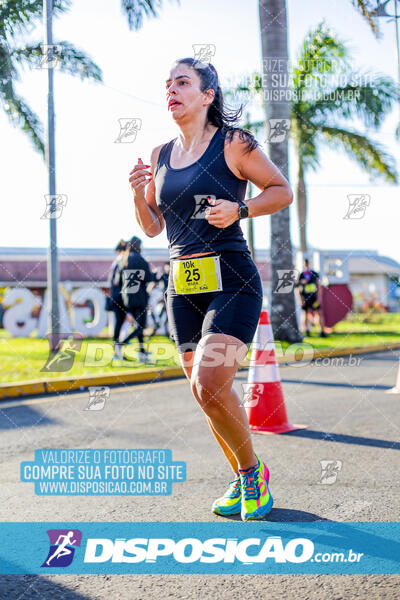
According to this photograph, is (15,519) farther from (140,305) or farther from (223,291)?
(140,305)

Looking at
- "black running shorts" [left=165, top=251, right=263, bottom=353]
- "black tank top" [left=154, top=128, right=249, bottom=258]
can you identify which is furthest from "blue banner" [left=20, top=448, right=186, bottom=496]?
"black tank top" [left=154, top=128, right=249, bottom=258]

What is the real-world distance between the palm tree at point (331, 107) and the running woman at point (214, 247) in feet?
49.2

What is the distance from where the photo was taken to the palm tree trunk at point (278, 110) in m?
10.9

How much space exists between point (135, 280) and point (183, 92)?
626 centimetres

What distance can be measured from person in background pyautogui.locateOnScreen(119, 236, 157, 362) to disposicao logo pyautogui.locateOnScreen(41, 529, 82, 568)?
21.0 feet

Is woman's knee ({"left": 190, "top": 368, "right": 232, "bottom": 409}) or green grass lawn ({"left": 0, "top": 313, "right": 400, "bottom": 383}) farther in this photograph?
green grass lawn ({"left": 0, "top": 313, "right": 400, "bottom": 383})

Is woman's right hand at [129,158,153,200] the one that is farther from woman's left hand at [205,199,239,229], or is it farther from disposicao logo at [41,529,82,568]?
disposicao logo at [41,529,82,568]

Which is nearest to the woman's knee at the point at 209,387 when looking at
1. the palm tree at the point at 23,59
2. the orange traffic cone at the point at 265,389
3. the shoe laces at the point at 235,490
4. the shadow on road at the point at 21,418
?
the shoe laces at the point at 235,490

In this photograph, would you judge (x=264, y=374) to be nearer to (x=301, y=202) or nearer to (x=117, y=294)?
(x=117, y=294)

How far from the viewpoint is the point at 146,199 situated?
3.19 m

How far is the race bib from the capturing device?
275cm

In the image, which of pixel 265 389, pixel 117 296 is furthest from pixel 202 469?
pixel 117 296

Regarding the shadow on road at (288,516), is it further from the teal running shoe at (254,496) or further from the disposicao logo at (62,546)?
the disposicao logo at (62,546)

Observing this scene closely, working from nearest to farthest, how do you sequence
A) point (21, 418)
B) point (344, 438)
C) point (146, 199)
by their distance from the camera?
point (146, 199), point (344, 438), point (21, 418)
